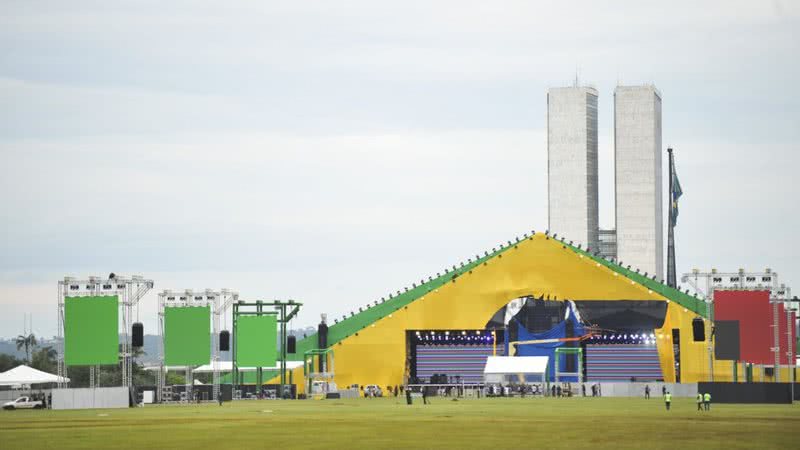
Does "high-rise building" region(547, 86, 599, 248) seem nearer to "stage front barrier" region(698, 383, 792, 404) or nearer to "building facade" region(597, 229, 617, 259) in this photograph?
"building facade" region(597, 229, 617, 259)

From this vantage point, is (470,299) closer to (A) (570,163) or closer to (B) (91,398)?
(B) (91,398)

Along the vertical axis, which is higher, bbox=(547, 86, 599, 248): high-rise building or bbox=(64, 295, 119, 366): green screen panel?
bbox=(547, 86, 599, 248): high-rise building

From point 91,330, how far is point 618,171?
110247 mm

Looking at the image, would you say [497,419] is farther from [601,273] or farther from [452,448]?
[601,273]

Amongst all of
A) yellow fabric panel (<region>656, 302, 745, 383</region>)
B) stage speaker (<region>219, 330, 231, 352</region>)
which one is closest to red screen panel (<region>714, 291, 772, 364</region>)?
yellow fabric panel (<region>656, 302, 745, 383</region>)

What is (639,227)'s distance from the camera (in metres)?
188

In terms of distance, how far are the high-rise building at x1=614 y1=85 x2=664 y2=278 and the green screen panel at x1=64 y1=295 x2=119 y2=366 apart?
10698 centimetres

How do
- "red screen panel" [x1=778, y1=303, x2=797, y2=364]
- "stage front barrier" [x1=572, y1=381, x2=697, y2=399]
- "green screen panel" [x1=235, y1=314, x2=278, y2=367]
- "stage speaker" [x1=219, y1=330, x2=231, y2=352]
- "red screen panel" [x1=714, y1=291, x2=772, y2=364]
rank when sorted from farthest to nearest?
"stage front barrier" [x1=572, y1=381, x2=697, y2=399], "green screen panel" [x1=235, y1=314, x2=278, y2=367], "stage speaker" [x1=219, y1=330, x2=231, y2=352], "red screen panel" [x1=778, y1=303, x2=797, y2=364], "red screen panel" [x1=714, y1=291, x2=772, y2=364]

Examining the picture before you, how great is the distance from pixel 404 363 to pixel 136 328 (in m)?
29.9

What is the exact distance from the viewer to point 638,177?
189125 mm

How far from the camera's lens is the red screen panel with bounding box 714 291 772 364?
8869 centimetres

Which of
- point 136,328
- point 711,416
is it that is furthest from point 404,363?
point 711,416

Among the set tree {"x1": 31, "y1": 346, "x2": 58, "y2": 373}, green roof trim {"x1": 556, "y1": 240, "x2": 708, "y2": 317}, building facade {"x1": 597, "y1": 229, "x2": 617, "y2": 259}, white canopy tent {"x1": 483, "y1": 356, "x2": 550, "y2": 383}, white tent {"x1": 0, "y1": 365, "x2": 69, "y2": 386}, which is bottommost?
tree {"x1": 31, "y1": 346, "x2": 58, "y2": 373}

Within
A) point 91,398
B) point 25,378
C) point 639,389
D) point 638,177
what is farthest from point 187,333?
point 638,177
